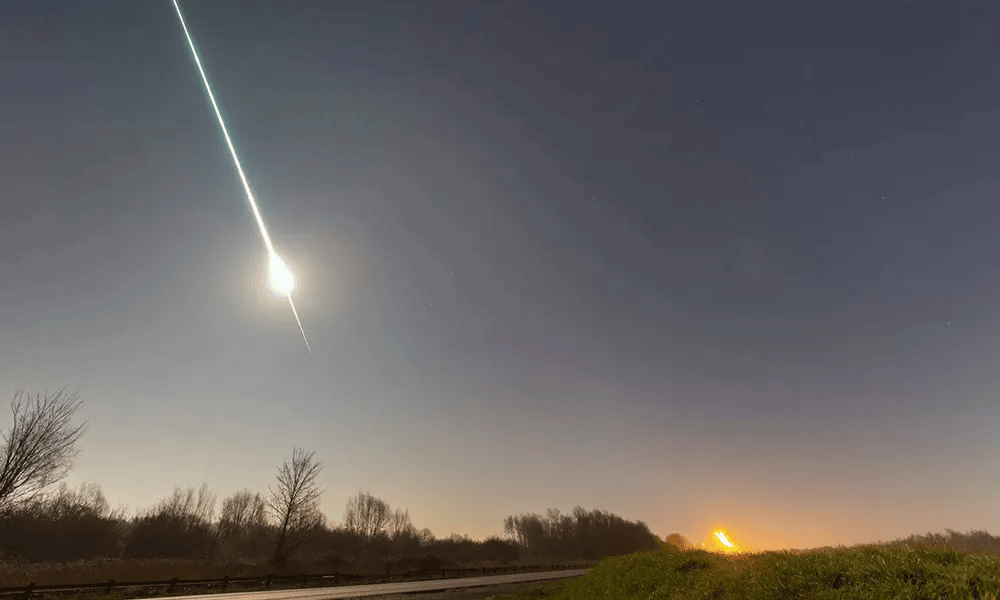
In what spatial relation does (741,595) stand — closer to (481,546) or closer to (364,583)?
(364,583)

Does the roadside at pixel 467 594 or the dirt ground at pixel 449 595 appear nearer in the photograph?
the roadside at pixel 467 594

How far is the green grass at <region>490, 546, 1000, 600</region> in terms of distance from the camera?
730 cm

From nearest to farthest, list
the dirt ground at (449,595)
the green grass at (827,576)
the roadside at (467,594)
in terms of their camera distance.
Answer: the green grass at (827,576)
the roadside at (467,594)
the dirt ground at (449,595)

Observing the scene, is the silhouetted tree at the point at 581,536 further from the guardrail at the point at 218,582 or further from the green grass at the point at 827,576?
the green grass at the point at 827,576

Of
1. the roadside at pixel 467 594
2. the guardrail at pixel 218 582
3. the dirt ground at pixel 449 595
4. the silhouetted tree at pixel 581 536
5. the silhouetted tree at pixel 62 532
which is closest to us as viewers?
the guardrail at pixel 218 582

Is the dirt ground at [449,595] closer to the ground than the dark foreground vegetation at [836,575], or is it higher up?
closer to the ground

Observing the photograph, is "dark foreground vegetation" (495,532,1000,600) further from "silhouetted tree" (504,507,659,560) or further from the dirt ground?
"silhouetted tree" (504,507,659,560)

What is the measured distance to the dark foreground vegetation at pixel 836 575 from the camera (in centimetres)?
730

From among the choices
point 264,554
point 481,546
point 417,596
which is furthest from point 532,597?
point 481,546

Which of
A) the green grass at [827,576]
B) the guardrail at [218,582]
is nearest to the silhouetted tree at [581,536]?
the guardrail at [218,582]

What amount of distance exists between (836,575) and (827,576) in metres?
0.18

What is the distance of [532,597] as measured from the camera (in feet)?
89.0

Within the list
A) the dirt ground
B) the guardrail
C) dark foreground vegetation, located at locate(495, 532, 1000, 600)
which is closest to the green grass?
Result: dark foreground vegetation, located at locate(495, 532, 1000, 600)

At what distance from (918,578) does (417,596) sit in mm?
34473
